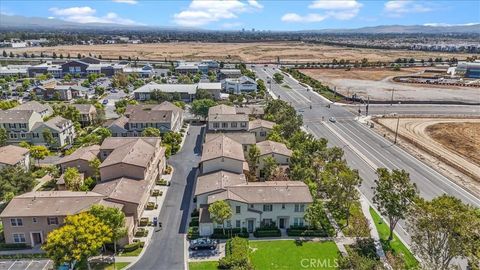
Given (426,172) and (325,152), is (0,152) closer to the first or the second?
(325,152)

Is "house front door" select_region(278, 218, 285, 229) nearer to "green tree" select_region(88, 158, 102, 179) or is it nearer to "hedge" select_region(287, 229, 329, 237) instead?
"hedge" select_region(287, 229, 329, 237)

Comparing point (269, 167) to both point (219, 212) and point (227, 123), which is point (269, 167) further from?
point (227, 123)

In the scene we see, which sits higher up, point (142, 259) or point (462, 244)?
point (462, 244)

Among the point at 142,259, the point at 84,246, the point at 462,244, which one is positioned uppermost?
the point at 462,244

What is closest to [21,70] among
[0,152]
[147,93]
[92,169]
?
[147,93]

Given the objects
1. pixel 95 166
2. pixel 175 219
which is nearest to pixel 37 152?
pixel 95 166
